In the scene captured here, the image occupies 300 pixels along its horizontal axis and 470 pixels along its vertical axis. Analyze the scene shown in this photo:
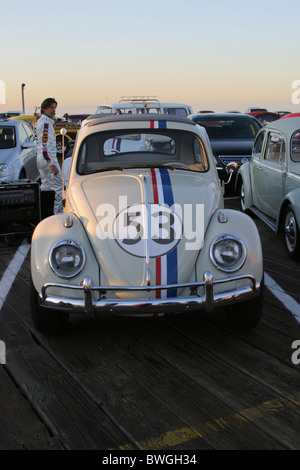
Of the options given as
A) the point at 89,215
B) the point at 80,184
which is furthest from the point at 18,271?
the point at 89,215

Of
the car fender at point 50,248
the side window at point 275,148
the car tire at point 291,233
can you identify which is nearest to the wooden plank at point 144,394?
the car fender at point 50,248

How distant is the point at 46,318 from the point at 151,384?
1091 millimetres

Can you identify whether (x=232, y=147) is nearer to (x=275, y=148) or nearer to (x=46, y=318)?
(x=275, y=148)

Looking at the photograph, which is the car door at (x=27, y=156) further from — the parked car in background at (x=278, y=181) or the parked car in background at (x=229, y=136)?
the parked car in background at (x=278, y=181)

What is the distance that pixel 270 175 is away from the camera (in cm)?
742

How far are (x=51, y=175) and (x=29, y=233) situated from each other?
1679 millimetres

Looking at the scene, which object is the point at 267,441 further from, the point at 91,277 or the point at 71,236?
the point at 71,236

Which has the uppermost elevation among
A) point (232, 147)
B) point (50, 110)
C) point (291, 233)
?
point (50, 110)

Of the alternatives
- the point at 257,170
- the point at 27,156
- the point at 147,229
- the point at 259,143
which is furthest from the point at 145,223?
the point at 27,156

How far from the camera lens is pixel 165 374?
3629mm

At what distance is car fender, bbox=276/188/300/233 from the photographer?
6.18 meters

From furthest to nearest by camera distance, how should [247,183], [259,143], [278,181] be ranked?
[247,183] → [259,143] → [278,181]

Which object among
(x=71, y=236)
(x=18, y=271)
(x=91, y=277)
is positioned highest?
(x=71, y=236)

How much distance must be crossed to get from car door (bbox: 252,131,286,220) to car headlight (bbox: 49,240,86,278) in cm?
384
